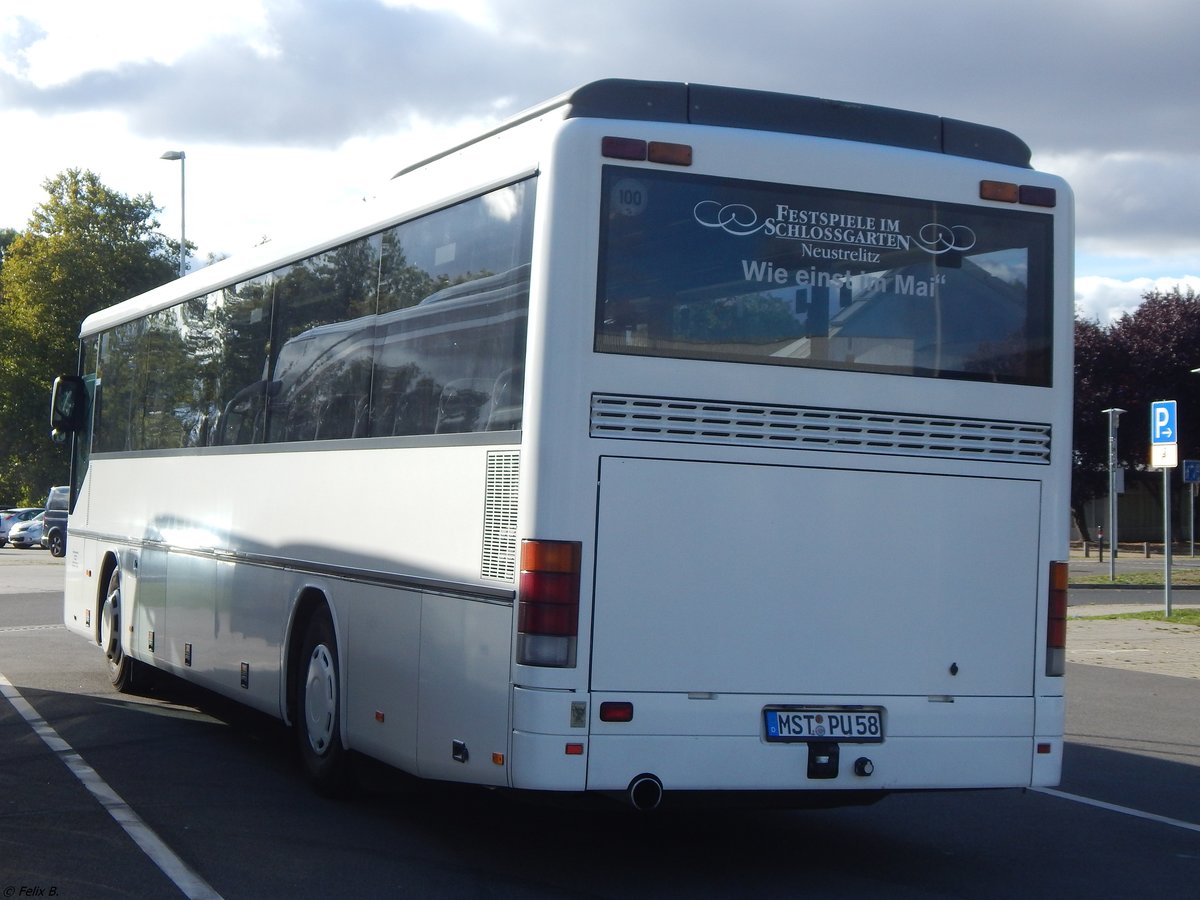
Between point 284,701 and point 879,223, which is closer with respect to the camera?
point 879,223

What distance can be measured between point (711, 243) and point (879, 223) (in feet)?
2.86

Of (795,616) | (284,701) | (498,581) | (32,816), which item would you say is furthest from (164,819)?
(795,616)

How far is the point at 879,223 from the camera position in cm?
721

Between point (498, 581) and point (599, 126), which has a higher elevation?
point (599, 126)

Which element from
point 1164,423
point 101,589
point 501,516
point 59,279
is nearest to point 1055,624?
point 501,516

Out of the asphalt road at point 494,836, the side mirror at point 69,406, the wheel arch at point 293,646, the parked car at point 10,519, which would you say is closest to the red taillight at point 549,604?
the asphalt road at point 494,836

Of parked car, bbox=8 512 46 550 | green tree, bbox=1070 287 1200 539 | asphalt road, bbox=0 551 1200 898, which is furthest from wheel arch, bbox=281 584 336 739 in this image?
green tree, bbox=1070 287 1200 539

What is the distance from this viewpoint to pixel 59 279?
207 feet

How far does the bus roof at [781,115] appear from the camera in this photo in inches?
272

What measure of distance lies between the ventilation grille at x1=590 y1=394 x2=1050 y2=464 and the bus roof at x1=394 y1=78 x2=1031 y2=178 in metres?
1.31

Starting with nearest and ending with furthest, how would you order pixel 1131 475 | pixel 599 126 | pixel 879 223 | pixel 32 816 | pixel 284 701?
pixel 599 126 → pixel 879 223 → pixel 32 816 → pixel 284 701 → pixel 1131 475

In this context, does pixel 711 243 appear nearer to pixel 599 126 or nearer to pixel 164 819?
pixel 599 126

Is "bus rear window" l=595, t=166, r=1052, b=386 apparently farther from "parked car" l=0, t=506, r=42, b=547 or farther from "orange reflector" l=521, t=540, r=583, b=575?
"parked car" l=0, t=506, r=42, b=547

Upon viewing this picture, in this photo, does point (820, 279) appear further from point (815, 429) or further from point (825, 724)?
point (825, 724)
